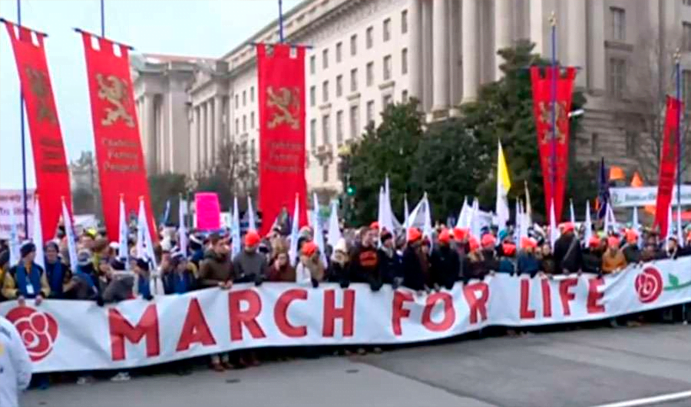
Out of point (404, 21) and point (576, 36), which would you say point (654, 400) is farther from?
point (404, 21)

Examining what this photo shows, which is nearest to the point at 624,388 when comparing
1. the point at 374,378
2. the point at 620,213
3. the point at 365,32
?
the point at 374,378

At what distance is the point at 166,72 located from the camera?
13612 cm

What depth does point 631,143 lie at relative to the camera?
6069 cm

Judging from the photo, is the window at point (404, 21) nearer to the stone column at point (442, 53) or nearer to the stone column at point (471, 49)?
the stone column at point (442, 53)

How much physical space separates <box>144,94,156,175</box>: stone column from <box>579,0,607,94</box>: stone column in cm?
8117

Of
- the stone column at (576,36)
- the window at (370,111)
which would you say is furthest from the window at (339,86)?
the stone column at (576,36)

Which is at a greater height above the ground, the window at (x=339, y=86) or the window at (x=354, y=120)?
the window at (x=339, y=86)

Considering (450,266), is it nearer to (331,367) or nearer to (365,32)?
(331,367)

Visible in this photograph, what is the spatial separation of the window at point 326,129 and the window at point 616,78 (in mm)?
36386

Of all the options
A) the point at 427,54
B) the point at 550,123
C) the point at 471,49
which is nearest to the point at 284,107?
the point at 550,123

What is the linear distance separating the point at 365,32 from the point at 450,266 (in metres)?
72.2

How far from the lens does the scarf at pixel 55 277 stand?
1194 cm

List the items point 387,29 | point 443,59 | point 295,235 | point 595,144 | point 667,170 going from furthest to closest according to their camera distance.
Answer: point 387,29 → point 443,59 → point 595,144 → point 667,170 → point 295,235

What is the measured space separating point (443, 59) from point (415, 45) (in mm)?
4829
